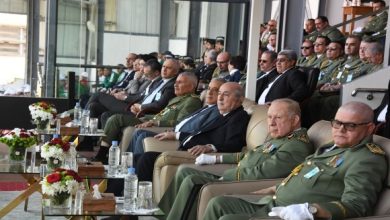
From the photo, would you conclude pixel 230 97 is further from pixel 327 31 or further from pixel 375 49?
pixel 327 31

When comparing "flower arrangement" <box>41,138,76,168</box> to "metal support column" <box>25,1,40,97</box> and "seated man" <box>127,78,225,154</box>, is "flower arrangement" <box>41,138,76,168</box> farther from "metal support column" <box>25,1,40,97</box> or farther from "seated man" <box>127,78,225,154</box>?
"metal support column" <box>25,1,40,97</box>

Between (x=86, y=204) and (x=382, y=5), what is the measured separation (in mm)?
→ 8701

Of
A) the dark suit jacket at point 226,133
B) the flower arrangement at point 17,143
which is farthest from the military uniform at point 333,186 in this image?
the flower arrangement at point 17,143

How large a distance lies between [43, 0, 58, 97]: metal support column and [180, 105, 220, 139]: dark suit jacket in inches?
221

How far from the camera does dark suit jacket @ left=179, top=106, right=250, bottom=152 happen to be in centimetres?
586

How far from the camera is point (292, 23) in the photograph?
9695 mm

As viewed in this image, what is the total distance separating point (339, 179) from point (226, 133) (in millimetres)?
1967

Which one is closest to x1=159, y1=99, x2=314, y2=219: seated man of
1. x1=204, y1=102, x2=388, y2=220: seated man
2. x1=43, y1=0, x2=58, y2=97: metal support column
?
x1=204, y1=102, x2=388, y2=220: seated man

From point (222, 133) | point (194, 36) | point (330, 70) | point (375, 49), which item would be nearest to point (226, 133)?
point (222, 133)

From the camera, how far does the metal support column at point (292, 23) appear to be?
9.59 metres

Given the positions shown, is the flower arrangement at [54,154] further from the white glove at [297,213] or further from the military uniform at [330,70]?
the military uniform at [330,70]

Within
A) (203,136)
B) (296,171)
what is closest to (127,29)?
(203,136)

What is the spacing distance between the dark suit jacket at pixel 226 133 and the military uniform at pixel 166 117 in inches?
47.3

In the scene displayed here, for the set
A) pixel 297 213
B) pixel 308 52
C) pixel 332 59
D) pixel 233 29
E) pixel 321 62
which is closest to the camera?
pixel 297 213
